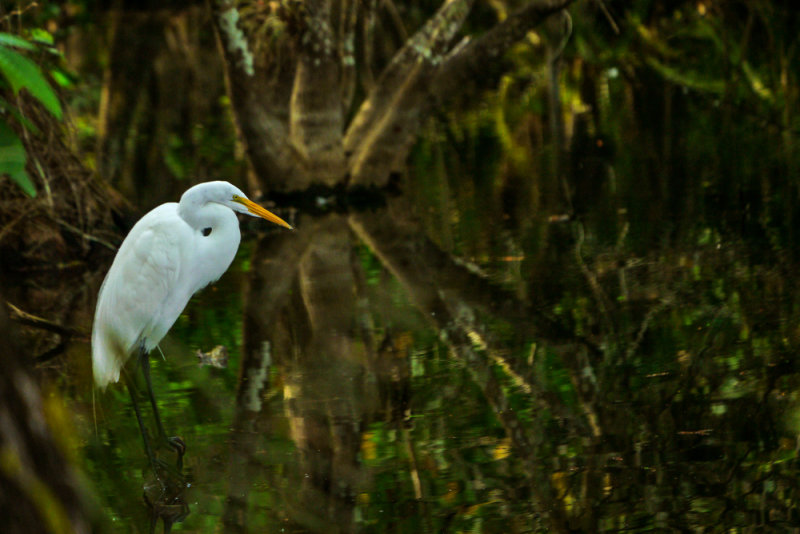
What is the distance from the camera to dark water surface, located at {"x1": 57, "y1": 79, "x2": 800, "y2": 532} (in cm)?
392

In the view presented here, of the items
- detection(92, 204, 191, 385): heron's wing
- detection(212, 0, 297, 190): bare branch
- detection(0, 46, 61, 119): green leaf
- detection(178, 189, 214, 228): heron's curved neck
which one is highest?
detection(212, 0, 297, 190): bare branch

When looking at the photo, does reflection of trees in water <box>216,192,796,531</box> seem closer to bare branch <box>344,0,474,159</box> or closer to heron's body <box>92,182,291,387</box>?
heron's body <box>92,182,291,387</box>

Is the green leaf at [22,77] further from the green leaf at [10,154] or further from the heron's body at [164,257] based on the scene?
the heron's body at [164,257]

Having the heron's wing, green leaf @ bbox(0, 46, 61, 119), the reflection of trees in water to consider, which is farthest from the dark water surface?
green leaf @ bbox(0, 46, 61, 119)

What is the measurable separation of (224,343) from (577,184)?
15.9 feet

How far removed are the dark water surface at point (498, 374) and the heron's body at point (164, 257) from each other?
12.4 inches

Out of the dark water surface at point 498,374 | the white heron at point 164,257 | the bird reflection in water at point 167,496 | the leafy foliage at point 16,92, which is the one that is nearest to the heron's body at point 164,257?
the white heron at point 164,257

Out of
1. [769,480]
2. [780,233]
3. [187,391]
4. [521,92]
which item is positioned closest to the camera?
[769,480]

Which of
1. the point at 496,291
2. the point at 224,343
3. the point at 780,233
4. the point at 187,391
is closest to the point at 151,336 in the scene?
the point at 187,391

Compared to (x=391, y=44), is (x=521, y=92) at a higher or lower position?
lower

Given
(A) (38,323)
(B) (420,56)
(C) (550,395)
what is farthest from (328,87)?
(C) (550,395)

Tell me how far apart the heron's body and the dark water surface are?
1.04 ft

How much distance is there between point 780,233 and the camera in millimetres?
7461

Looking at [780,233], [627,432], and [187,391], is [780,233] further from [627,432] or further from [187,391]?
[187,391]
